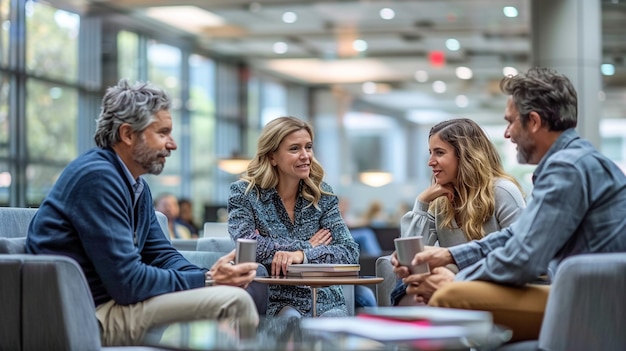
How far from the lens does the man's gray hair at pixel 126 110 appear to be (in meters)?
3.26

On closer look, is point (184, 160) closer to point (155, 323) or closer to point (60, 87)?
point (60, 87)

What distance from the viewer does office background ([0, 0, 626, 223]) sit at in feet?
41.7

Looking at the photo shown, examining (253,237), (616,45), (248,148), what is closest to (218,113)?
(248,148)

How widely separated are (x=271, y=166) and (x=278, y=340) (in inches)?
93.4

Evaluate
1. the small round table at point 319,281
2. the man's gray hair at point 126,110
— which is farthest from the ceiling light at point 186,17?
the man's gray hair at point 126,110

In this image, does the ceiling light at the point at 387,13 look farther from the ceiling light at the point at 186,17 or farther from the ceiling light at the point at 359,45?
the ceiling light at the point at 186,17

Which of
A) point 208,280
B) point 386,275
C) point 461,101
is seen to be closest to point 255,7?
point 461,101

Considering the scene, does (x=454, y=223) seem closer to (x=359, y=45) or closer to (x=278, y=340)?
(x=278, y=340)

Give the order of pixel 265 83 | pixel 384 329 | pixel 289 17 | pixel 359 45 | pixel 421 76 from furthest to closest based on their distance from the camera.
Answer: pixel 265 83, pixel 421 76, pixel 359 45, pixel 289 17, pixel 384 329

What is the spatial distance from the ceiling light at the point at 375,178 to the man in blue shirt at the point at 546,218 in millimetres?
16890

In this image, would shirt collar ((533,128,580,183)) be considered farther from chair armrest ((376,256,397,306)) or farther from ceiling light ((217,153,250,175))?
ceiling light ((217,153,250,175))

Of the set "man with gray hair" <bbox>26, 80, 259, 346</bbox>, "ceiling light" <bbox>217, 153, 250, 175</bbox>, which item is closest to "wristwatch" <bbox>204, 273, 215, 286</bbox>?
"man with gray hair" <bbox>26, 80, 259, 346</bbox>

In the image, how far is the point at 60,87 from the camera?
14258mm

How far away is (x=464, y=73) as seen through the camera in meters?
16.5
